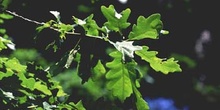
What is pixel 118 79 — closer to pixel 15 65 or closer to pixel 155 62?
pixel 155 62

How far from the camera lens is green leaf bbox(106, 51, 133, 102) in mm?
1963

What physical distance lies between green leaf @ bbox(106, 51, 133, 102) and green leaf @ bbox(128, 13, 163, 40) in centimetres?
11

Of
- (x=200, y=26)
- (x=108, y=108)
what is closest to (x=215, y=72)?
(x=200, y=26)

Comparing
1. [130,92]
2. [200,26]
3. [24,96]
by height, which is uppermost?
[200,26]

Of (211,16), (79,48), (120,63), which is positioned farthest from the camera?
(211,16)

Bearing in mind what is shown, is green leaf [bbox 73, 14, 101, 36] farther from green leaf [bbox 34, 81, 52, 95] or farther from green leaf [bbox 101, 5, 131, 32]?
green leaf [bbox 34, 81, 52, 95]

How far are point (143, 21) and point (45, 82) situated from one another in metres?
0.51

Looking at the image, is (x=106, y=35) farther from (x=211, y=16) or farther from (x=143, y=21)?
(x=211, y=16)

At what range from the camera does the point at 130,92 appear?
77.9 inches

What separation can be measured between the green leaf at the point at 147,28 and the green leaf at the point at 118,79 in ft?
0.37

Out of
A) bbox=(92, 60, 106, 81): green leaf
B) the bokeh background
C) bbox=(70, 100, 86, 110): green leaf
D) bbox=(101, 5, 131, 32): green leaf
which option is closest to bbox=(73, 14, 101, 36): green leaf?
bbox=(101, 5, 131, 32): green leaf

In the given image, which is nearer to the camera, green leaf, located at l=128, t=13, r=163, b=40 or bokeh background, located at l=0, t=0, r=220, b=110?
green leaf, located at l=128, t=13, r=163, b=40

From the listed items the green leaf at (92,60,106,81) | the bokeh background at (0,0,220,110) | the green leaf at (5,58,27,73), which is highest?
the bokeh background at (0,0,220,110)

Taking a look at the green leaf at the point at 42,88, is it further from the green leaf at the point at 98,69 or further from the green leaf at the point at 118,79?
the green leaf at the point at 118,79
